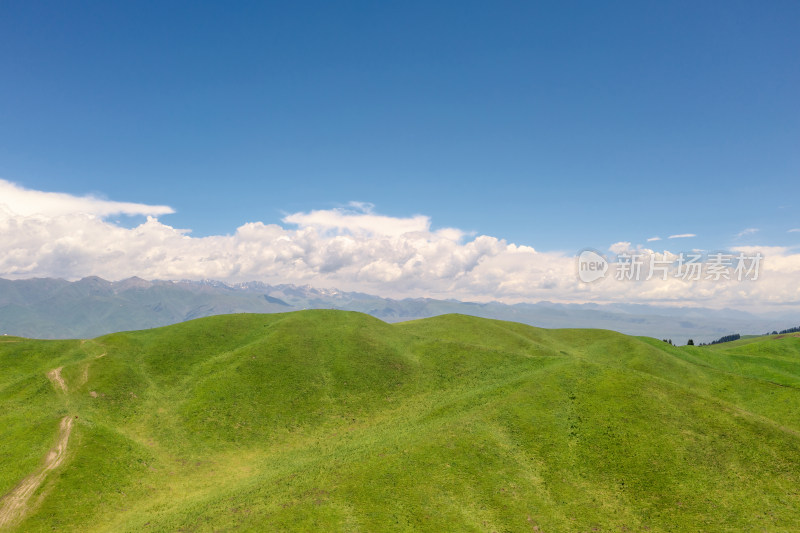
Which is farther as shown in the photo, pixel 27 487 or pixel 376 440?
pixel 376 440

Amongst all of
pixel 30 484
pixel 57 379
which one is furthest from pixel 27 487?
pixel 57 379

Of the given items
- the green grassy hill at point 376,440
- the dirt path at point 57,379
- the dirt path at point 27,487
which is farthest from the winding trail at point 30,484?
the dirt path at point 57,379

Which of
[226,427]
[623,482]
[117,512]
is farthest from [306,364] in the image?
[623,482]

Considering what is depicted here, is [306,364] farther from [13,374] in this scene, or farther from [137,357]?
[13,374]

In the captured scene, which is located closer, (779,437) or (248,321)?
(779,437)

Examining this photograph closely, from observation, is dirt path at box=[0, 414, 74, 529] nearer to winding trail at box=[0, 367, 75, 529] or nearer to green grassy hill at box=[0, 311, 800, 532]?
winding trail at box=[0, 367, 75, 529]

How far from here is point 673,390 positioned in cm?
5725

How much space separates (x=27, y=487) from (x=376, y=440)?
131 ft

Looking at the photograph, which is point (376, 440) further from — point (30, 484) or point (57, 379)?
point (57, 379)

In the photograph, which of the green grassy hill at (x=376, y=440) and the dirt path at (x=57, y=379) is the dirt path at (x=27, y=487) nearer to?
the green grassy hill at (x=376, y=440)

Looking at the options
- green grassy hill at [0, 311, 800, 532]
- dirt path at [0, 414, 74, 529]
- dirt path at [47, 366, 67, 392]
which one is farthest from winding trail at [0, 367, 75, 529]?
dirt path at [47, 366, 67, 392]

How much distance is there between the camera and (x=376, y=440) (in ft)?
175

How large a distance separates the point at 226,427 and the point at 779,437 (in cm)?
7631

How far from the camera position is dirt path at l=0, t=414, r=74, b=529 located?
126 feet
